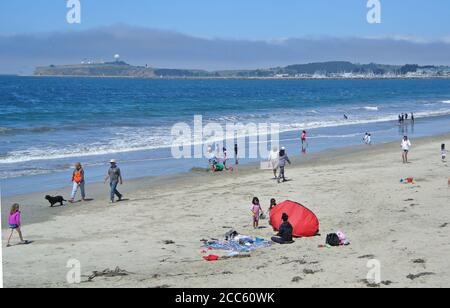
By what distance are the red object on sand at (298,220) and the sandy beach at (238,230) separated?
0.26 meters

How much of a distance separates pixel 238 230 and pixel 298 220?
1551mm

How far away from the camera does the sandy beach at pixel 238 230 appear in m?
10.9

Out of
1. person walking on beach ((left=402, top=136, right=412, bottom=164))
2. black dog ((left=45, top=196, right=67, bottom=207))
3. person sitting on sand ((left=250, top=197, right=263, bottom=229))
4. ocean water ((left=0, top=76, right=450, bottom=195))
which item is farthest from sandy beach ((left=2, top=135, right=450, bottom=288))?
ocean water ((left=0, top=76, right=450, bottom=195))

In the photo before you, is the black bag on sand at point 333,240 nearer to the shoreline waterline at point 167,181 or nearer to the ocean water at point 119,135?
the shoreline waterline at point 167,181

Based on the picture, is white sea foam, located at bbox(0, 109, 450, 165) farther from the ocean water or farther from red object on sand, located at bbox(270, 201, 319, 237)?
red object on sand, located at bbox(270, 201, 319, 237)

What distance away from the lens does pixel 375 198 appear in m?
17.8

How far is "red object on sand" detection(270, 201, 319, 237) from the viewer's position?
13.8 m

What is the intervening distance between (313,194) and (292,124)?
30592 millimetres

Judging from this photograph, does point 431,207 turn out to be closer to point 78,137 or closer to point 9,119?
point 78,137

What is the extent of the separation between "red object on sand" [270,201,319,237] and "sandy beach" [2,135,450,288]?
26 centimetres

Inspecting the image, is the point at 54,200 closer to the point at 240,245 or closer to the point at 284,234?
the point at 240,245

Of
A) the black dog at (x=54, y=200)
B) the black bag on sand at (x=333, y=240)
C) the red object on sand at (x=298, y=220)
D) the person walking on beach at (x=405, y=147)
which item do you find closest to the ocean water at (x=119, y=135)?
the black dog at (x=54, y=200)

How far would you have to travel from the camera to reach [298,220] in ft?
45.6

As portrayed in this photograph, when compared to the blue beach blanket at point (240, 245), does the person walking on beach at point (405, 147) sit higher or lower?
higher
